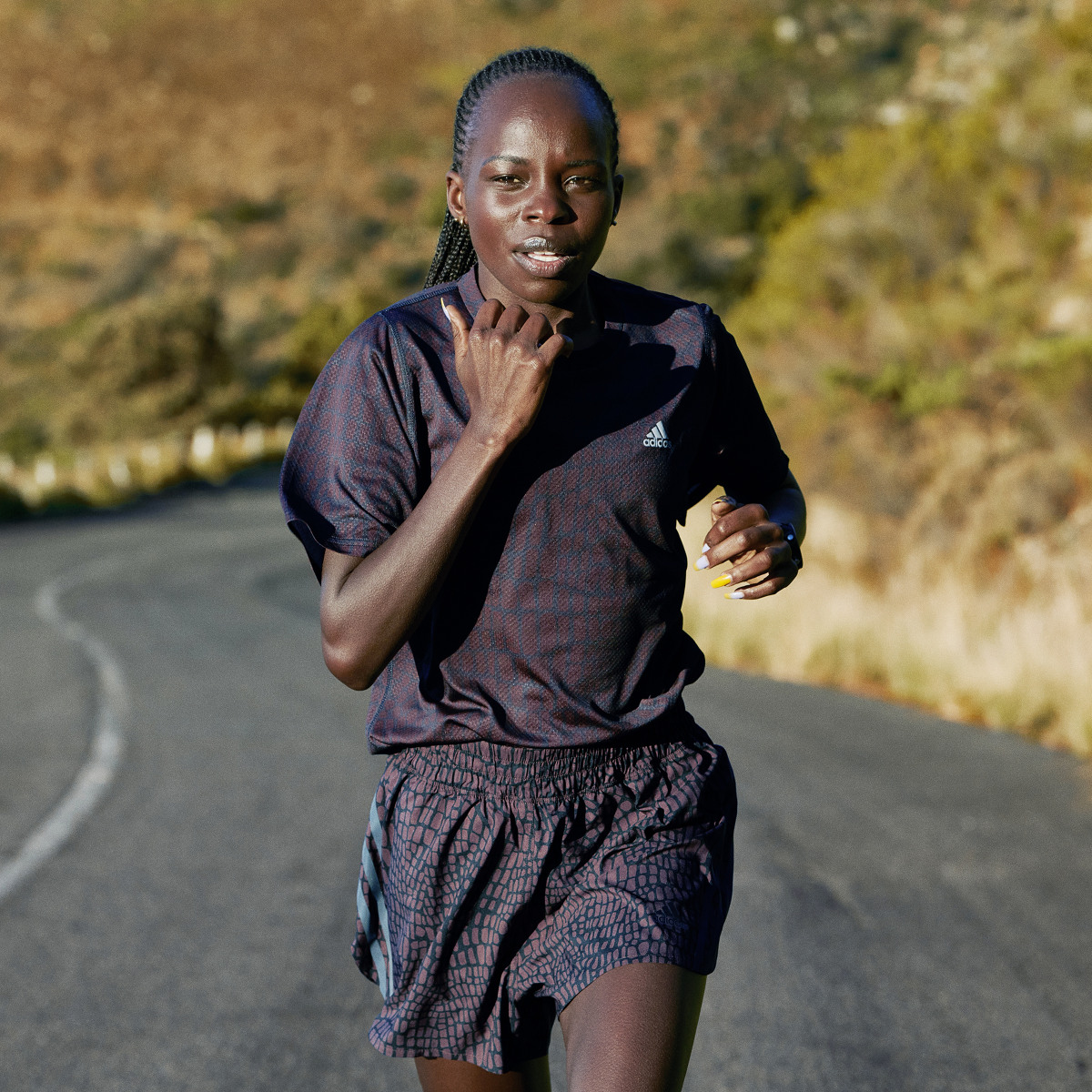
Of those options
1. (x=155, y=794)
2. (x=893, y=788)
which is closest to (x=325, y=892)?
(x=155, y=794)

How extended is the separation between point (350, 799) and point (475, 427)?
17.7 feet

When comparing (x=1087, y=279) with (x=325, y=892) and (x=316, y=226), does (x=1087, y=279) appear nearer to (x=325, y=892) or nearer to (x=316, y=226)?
(x=325, y=892)

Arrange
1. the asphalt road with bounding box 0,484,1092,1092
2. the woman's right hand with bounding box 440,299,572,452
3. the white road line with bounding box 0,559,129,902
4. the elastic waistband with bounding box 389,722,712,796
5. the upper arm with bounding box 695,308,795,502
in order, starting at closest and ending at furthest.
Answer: the woman's right hand with bounding box 440,299,572,452 < the elastic waistband with bounding box 389,722,712,796 < the upper arm with bounding box 695,308,795,502 < the asphalt road with bounding box 0,484,1092,1092 < the white road line with bounding box 0,559,129,902

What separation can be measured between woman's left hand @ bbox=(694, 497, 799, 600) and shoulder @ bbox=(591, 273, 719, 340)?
0.27 meters

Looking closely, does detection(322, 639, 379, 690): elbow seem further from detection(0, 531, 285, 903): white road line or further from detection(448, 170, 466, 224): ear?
detection(0, 531, 285, 903): white road line

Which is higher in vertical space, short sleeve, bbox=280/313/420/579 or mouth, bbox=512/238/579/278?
mouth, bbox=512/238/579/278

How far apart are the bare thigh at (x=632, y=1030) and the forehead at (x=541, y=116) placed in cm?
112

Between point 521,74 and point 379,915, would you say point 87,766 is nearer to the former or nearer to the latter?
point 379,915

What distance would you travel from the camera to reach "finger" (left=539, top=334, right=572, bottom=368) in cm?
192

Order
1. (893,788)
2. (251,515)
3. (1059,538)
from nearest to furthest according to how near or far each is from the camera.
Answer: (893,788)
(1059,538)
(251,515)

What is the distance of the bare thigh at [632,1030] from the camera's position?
6.46ft

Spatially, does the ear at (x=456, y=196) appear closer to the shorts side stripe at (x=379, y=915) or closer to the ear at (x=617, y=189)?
the ear at (x=617, y=189)

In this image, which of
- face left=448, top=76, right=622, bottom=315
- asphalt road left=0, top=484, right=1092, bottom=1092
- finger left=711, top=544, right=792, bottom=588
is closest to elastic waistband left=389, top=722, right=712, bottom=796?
finger left=711, top=544, right=792, bottom=588

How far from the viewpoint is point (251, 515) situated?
2575 cm
